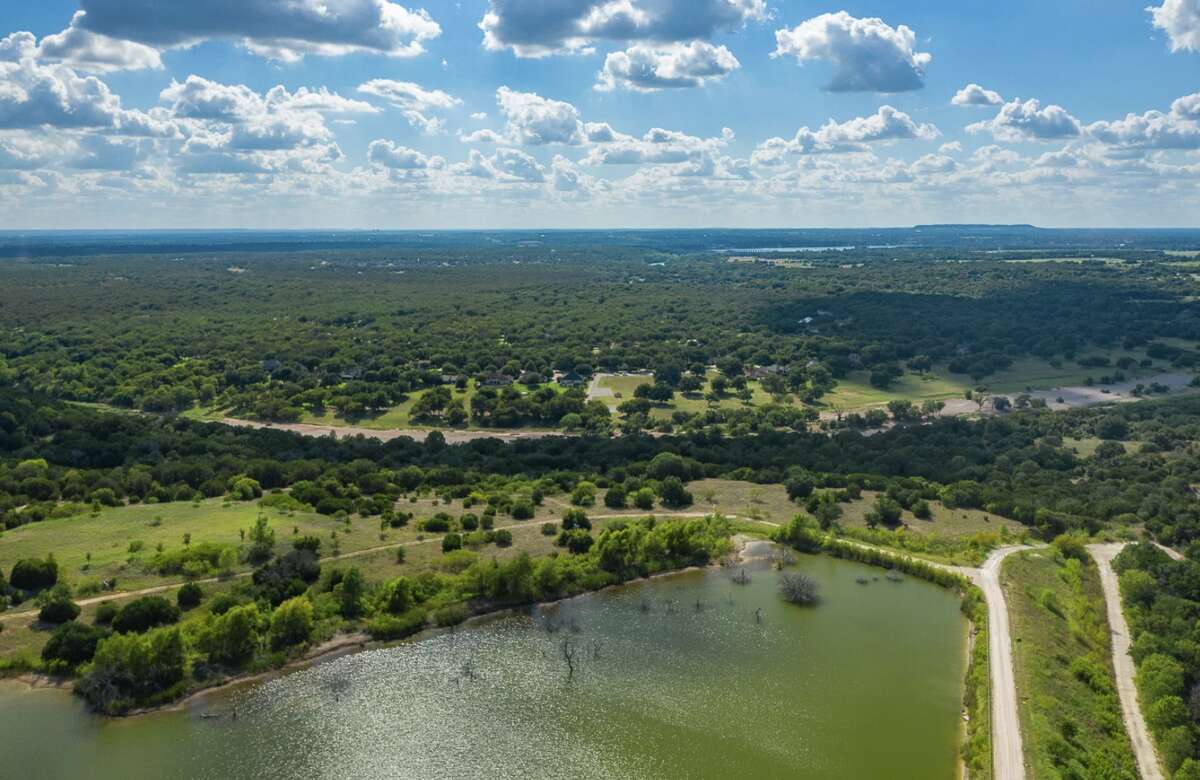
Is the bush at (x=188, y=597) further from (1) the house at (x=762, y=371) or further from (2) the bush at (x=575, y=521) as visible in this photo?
(1) the house at (x=762, y=371)

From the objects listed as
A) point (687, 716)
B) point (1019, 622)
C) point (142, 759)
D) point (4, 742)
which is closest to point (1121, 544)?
point (1019, 622)

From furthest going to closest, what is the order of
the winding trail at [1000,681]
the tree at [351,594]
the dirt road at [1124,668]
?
the tree at [351,594], the dirt road at [1124,668], the winding trail at [1000,681]

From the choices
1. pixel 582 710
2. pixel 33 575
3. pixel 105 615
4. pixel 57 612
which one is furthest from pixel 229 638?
pixel 582 710

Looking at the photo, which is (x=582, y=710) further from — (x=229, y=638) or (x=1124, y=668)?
(x=1124, y=668)

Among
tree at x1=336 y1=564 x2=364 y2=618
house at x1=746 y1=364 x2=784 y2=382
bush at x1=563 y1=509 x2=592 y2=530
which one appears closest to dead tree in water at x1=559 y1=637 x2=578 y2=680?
tree at x1=336 y1=564 x2=364 y2=618

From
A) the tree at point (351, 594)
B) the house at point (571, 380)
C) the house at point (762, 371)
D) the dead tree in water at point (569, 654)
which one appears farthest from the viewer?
the house at point (762, 371)

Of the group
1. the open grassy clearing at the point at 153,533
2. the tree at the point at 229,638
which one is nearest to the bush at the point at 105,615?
the open grassy clearing at the point at 153,533

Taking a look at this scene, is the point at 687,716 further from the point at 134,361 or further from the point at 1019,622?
the point at 134,361
